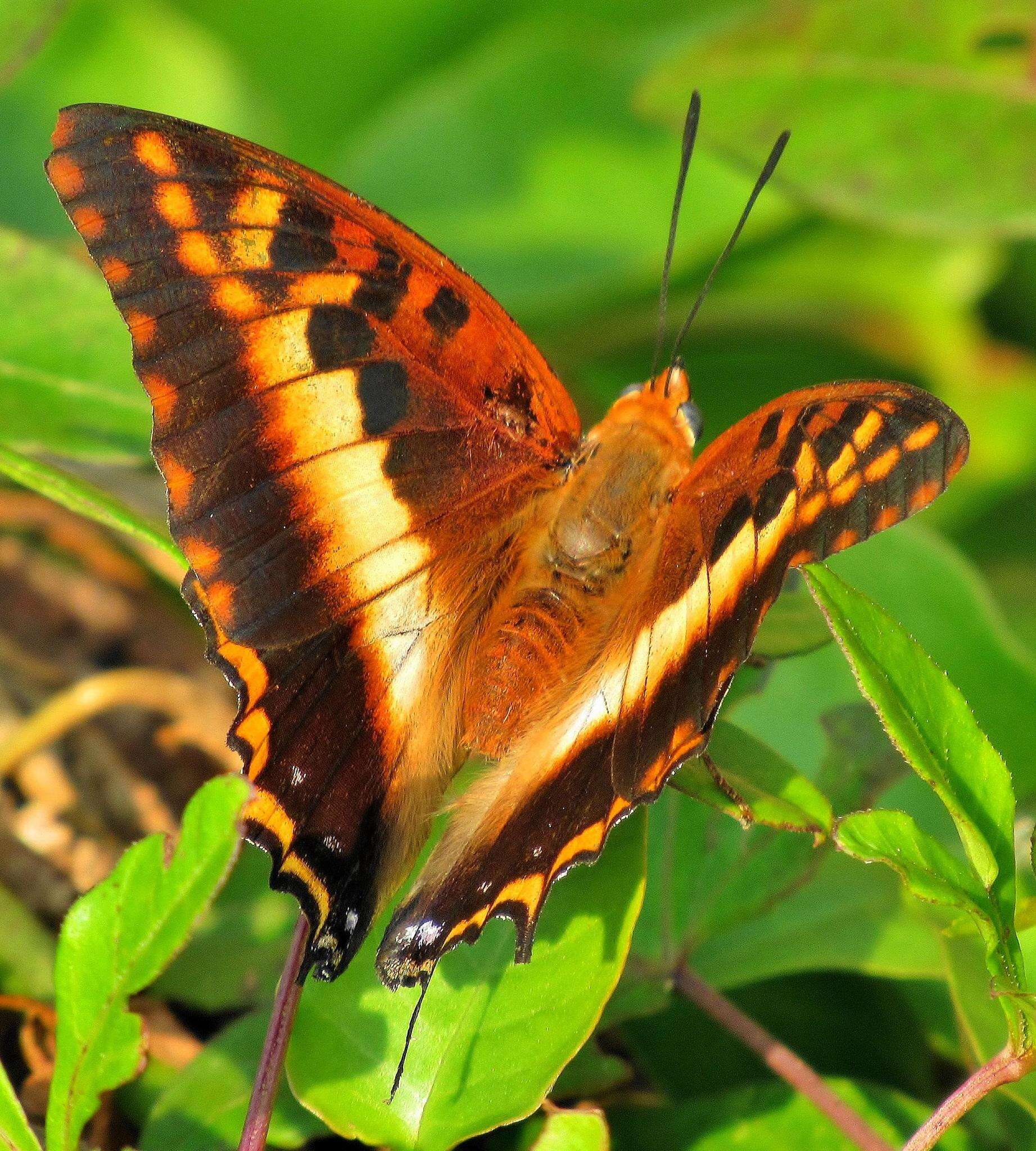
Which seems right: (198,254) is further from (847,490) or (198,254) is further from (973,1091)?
(973,1091)

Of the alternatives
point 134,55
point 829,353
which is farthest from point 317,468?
point 134,55

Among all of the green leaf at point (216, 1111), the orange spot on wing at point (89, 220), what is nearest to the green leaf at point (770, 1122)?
the green leaf at point (216, 1111)

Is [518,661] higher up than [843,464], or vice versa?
[843,464]

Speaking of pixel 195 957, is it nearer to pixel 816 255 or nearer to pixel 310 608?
pixel 310 608

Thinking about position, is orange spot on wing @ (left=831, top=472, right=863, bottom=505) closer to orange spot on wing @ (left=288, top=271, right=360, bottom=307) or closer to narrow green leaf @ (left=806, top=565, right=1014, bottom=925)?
narrow green leaf @ (left=806, top=565, right=1014, bottom=925)

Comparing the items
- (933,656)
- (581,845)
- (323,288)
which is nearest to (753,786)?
(581,845)
